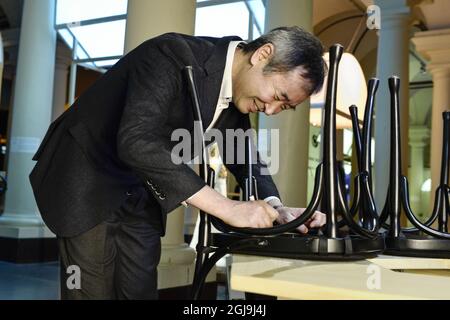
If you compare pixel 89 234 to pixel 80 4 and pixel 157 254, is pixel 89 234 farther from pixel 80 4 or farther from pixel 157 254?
pixel 80 4

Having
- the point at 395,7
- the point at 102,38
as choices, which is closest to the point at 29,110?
the point at 102,38

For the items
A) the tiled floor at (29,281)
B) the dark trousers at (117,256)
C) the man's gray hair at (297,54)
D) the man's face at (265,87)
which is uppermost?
the man's gray hair at (297,54)

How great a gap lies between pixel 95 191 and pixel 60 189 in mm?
100

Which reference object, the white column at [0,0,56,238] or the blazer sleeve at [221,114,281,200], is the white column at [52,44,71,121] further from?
the blazer sleeve at [221,114,281,200]

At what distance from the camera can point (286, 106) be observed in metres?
1.63

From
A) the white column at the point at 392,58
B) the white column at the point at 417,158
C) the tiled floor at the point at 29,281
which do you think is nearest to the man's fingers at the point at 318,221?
the tiled floor at the point at 29,281

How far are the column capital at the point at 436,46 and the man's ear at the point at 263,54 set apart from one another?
837cm

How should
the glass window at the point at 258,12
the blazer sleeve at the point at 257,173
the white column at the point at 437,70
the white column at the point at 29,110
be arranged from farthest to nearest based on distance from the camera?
the white column at the point at 437,70
the glass window at the point at 258,12
the white column at the point at 29,110
the blazer sleeve at the point at 257,173

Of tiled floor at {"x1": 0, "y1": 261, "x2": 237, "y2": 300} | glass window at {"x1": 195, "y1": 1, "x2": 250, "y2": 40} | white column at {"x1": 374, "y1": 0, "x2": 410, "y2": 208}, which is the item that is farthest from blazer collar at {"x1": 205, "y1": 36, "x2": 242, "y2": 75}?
white column at {"x1": 374, "y1": 0, "x2": 410, "y2": 208}

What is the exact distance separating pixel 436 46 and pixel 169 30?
6.78 m

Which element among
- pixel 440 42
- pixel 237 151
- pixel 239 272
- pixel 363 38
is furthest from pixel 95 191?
pixel 363 38

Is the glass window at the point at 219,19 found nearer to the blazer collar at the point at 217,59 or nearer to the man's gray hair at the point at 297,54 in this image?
the blazer collar at the point at 217,59

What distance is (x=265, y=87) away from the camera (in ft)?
5.06

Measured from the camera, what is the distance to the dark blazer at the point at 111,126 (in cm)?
150
